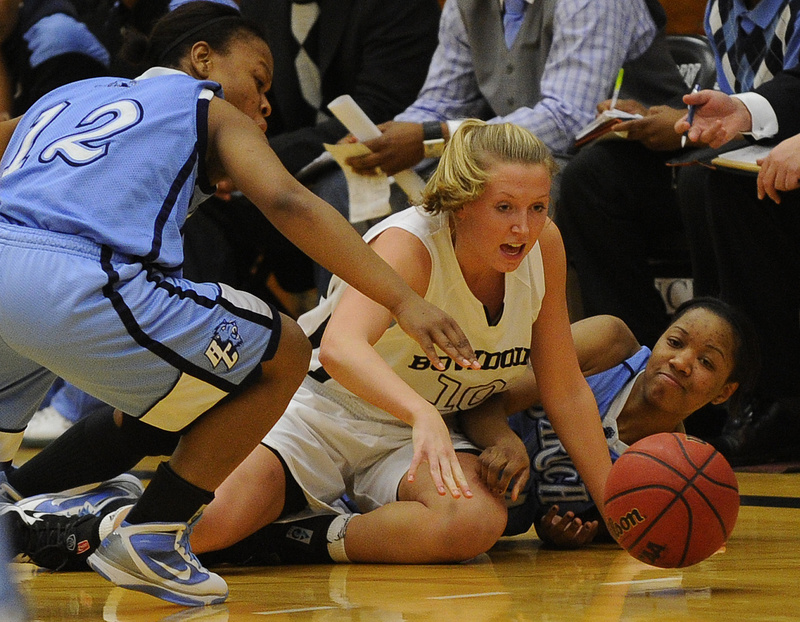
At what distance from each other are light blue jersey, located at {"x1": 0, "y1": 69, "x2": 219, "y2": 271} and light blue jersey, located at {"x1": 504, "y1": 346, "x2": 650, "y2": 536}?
1097 millimetres

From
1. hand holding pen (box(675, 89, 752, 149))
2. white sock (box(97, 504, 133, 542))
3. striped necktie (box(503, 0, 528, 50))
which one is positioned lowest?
white sock (box(97, 504, 133, 542))

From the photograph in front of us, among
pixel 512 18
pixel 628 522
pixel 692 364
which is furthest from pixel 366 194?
pixel 628 522

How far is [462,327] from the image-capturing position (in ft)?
7.76

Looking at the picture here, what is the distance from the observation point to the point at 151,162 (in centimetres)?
178

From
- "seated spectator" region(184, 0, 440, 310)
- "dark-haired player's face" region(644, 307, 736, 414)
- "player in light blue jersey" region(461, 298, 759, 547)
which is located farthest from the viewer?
"seated spectator" region(184, 0, 440, 310)

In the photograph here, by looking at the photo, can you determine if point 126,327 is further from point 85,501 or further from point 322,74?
point 322,74

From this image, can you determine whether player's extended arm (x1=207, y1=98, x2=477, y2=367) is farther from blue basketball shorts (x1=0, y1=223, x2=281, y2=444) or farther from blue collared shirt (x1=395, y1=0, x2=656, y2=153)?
blue collared shirt (x1=395, y1=0, x2=656, y2=153)

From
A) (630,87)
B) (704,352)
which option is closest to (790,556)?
(704,352)

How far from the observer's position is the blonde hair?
229 centimetres

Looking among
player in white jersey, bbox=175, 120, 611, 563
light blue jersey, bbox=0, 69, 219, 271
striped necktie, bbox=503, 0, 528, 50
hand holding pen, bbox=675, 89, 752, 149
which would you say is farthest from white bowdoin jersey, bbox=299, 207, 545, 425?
striped necktie, bbox=503, 0, 528, 50

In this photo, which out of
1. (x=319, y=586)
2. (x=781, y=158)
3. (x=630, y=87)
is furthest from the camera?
(x=630, y=87)

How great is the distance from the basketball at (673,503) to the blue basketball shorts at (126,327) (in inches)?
26.9

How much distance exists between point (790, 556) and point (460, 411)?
75 cm

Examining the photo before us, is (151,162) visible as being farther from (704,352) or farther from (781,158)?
(781,158)
